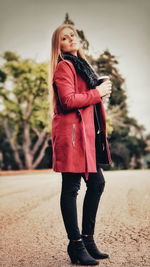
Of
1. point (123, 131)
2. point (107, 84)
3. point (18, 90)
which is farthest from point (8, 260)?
point (123, 131)

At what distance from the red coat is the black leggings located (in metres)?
0.10

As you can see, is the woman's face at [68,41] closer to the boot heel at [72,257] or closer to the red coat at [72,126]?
the red coat at [72,126]

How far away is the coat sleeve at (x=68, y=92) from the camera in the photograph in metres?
1.95

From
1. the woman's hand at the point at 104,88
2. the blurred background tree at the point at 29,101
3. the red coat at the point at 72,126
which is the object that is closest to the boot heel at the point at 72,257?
the red coat at the point at 72,126

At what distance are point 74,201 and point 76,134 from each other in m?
0.41

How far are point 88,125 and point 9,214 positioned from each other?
84.0 inches

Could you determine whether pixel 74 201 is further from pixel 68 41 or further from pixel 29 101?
pixel 29 101

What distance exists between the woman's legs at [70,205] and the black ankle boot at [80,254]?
4cm

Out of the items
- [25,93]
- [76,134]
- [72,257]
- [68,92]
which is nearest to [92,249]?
[72,257]

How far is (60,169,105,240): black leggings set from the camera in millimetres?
1958

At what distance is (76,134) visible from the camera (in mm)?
1979

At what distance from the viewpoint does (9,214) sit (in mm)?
3746

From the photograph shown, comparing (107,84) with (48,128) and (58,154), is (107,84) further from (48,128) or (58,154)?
(48,128)

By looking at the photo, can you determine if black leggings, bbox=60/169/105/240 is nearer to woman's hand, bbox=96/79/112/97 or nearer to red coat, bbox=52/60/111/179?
red coat, bbox=52/60/111/179
